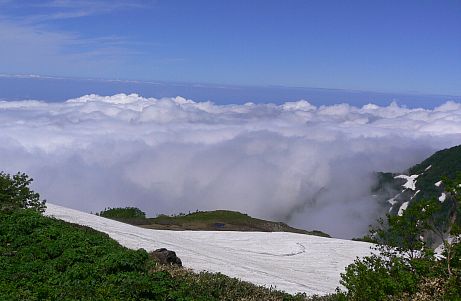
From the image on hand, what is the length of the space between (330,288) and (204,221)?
80.9 meters

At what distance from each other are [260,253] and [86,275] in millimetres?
33987

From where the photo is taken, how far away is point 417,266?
16.0 m

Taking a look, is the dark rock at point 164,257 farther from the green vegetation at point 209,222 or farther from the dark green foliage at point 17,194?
the green vegetation at point 209,222

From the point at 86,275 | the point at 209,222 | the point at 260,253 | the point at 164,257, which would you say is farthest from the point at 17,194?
the point at 209,222

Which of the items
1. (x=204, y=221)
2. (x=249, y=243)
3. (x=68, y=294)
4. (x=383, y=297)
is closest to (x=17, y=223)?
(x=68, y=294)

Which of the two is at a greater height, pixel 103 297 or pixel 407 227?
pixel 407 227

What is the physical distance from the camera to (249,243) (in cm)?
5947

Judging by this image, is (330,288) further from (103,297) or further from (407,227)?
(103,297)

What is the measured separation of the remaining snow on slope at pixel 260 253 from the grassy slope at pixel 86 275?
31.2ft

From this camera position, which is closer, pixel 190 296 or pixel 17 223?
pixel 190 296

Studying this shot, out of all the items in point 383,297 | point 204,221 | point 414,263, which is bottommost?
point 204,221

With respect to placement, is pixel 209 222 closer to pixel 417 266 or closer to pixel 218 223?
pixel 218 223

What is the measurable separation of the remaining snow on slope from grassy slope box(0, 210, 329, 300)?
9514 millimetres

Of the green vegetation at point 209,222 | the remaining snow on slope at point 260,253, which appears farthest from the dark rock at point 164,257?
the green vegetation at point 209,222
